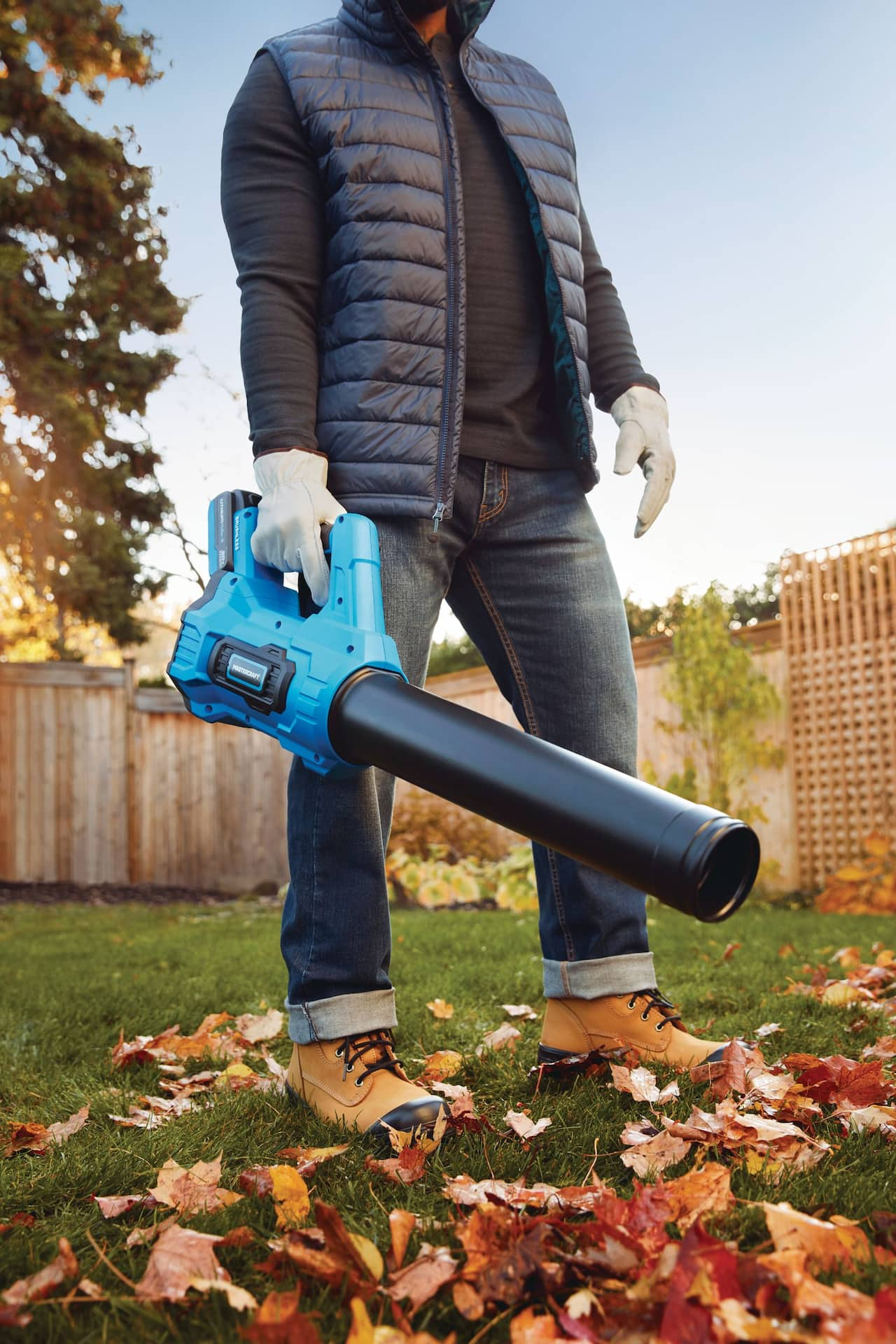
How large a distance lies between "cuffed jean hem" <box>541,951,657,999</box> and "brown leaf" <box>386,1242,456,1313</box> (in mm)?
737

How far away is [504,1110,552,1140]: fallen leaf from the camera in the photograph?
139 cm

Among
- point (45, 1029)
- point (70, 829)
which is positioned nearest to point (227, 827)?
point (70, 829)

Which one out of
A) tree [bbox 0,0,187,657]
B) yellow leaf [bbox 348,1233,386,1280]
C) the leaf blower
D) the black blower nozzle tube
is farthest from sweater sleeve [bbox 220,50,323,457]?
tree [bbox 0,0,187,657]

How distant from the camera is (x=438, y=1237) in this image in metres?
1.06

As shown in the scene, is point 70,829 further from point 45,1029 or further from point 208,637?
point 208,637

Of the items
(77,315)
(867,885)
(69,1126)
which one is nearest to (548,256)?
(69,1126)

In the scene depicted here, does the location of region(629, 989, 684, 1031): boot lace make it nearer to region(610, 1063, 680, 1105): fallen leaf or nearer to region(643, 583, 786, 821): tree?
region(610, 1063, 680, 1105): fallen leaf

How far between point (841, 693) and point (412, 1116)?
20.8 ft

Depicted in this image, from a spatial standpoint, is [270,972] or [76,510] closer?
[270,972]

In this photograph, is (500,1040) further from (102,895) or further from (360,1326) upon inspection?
(102,895)

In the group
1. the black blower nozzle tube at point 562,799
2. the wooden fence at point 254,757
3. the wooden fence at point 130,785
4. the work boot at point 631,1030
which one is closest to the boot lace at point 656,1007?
the work boot at point 631,1030

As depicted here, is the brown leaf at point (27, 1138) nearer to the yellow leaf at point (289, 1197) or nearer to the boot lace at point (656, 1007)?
the yellow leaf at point (289, 1197)

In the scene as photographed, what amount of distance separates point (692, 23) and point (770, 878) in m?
5.78

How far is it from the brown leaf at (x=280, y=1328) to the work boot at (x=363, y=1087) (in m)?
0.55
